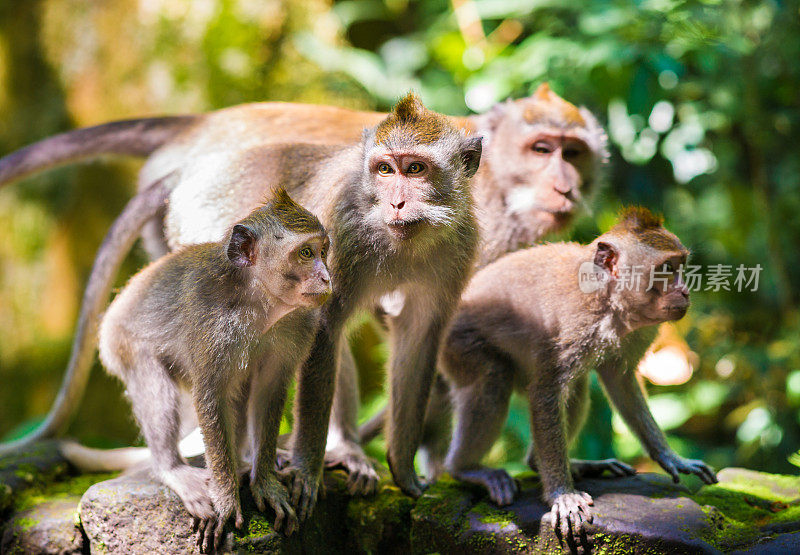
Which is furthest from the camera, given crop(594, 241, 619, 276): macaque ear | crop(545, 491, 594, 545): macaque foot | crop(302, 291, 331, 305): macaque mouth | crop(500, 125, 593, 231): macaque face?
crop(500, 125, 593, 231): macaque face

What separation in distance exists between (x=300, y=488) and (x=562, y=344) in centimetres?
153

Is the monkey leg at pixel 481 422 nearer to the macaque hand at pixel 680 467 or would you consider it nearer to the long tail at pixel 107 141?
the macaque hand at pixel 680 467

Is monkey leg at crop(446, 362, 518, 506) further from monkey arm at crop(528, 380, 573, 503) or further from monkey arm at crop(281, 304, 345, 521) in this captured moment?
monkey arm at crop(281, 304, 345, 521)

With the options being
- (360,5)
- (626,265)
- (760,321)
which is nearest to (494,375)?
(626,265)

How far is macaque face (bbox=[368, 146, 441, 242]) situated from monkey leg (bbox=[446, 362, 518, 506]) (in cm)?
107

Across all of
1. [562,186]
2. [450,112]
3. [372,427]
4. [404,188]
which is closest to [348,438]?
[372,427]

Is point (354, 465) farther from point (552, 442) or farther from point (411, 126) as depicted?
point (411, 126)

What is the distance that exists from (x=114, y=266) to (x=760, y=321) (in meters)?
6.89

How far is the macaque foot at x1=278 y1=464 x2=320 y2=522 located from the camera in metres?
3.94

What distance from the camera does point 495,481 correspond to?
4.25 metres

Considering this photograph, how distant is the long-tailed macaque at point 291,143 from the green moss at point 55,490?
1.81 ft

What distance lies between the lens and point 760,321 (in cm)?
876

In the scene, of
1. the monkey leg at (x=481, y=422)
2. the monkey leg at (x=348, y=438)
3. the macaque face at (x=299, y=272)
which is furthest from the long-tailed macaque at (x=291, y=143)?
the macaque face at (x=299, y=272)

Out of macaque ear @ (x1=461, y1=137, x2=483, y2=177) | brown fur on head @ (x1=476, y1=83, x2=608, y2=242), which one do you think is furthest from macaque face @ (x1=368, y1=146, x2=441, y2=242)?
brown fur on head @ (x1=476, y1=83, x2=608, y2=242)
